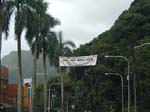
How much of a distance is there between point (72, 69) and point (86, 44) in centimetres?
535

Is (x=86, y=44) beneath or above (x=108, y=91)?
above

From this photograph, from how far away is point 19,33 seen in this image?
4472 centimetres

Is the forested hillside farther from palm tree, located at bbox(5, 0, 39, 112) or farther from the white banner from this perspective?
palm tree, located at bbox(5, 0, 39, 112)


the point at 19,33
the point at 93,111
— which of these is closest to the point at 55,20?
the point at 19,33

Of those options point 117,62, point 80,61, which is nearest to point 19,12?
point 80,61

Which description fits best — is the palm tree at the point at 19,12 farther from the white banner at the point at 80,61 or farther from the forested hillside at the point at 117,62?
the forested hillside at the point at 117,62

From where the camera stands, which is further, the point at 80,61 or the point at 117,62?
the point at 117,62

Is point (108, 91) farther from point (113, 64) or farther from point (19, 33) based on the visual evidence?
point (19, 33)

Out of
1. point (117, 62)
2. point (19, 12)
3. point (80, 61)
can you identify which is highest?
point (19, 12)

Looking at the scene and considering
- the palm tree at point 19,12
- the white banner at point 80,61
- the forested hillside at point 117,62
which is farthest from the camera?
the forested hillside at point 117,62

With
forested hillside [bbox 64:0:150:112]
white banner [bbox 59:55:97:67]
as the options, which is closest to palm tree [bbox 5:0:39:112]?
white banner [bbox 59:55:97:67]

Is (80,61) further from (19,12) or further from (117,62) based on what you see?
(19,12)

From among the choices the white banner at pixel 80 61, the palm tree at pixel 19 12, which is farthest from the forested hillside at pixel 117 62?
the palm tree at pixel 19 12

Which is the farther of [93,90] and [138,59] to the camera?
[93,90]
